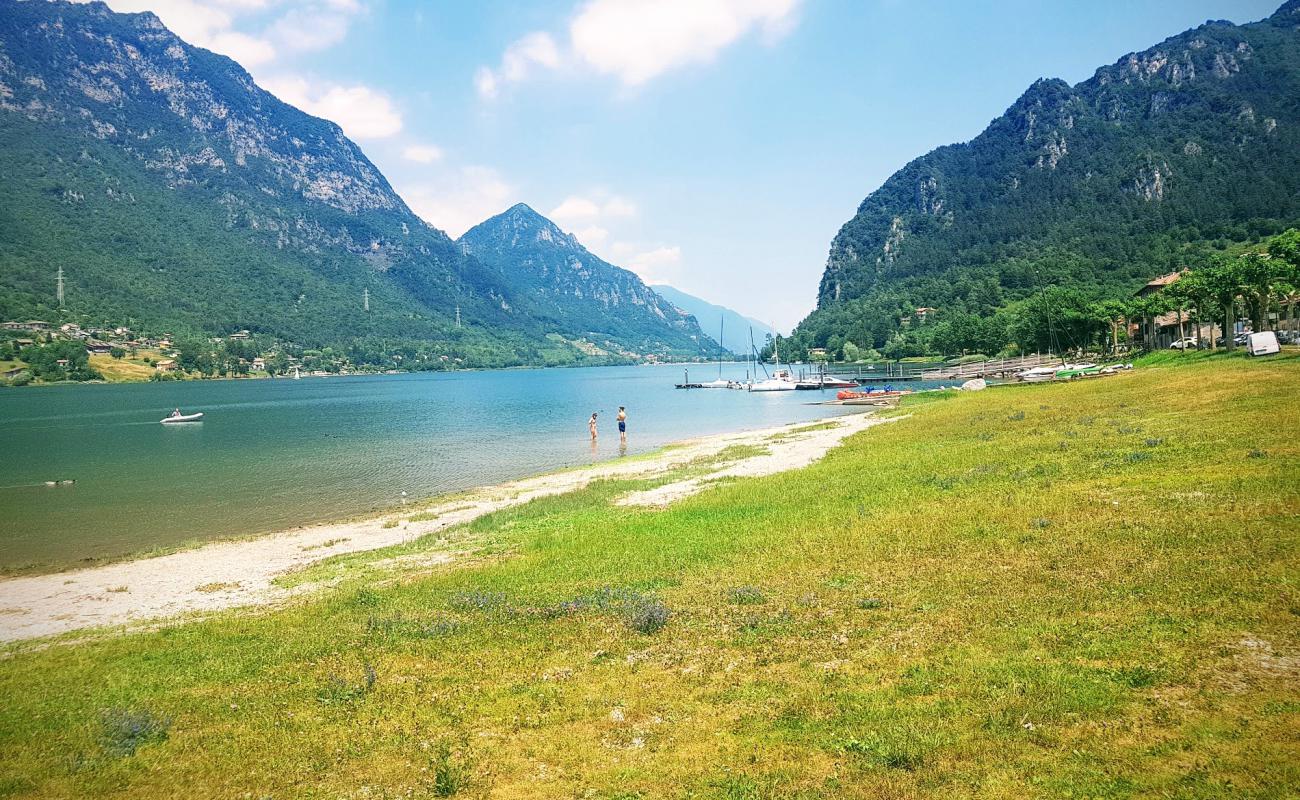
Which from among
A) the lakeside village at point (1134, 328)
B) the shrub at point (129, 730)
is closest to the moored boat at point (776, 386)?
the lakeside village at point (1134, 328)

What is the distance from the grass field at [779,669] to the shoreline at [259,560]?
130 inches

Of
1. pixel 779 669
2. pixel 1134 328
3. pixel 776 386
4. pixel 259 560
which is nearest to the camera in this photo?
pixel 779 669

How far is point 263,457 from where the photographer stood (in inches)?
2424

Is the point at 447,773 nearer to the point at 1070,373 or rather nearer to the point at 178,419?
the point at 1070,373

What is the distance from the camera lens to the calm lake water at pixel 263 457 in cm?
3644

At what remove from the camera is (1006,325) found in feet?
575

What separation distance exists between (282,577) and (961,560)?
70.6 feet

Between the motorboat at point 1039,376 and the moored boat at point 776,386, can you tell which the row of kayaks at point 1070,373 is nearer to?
the motorboat at point 1039,376

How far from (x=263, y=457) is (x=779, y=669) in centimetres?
6328

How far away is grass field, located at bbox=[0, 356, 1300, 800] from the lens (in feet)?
25.6

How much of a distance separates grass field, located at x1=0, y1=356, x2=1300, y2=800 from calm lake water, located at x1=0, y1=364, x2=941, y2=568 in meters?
22.3

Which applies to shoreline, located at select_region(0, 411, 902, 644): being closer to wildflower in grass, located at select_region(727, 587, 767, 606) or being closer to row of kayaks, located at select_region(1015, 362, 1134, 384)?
wildflower in grass, located at select_region(727, 587, 767, 606)

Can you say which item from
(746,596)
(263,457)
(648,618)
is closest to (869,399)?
(263,457)

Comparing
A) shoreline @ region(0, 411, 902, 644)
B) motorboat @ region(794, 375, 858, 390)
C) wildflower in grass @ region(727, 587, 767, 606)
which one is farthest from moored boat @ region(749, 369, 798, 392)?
wildflower in grass @ region(727, 587, 767, 606)
